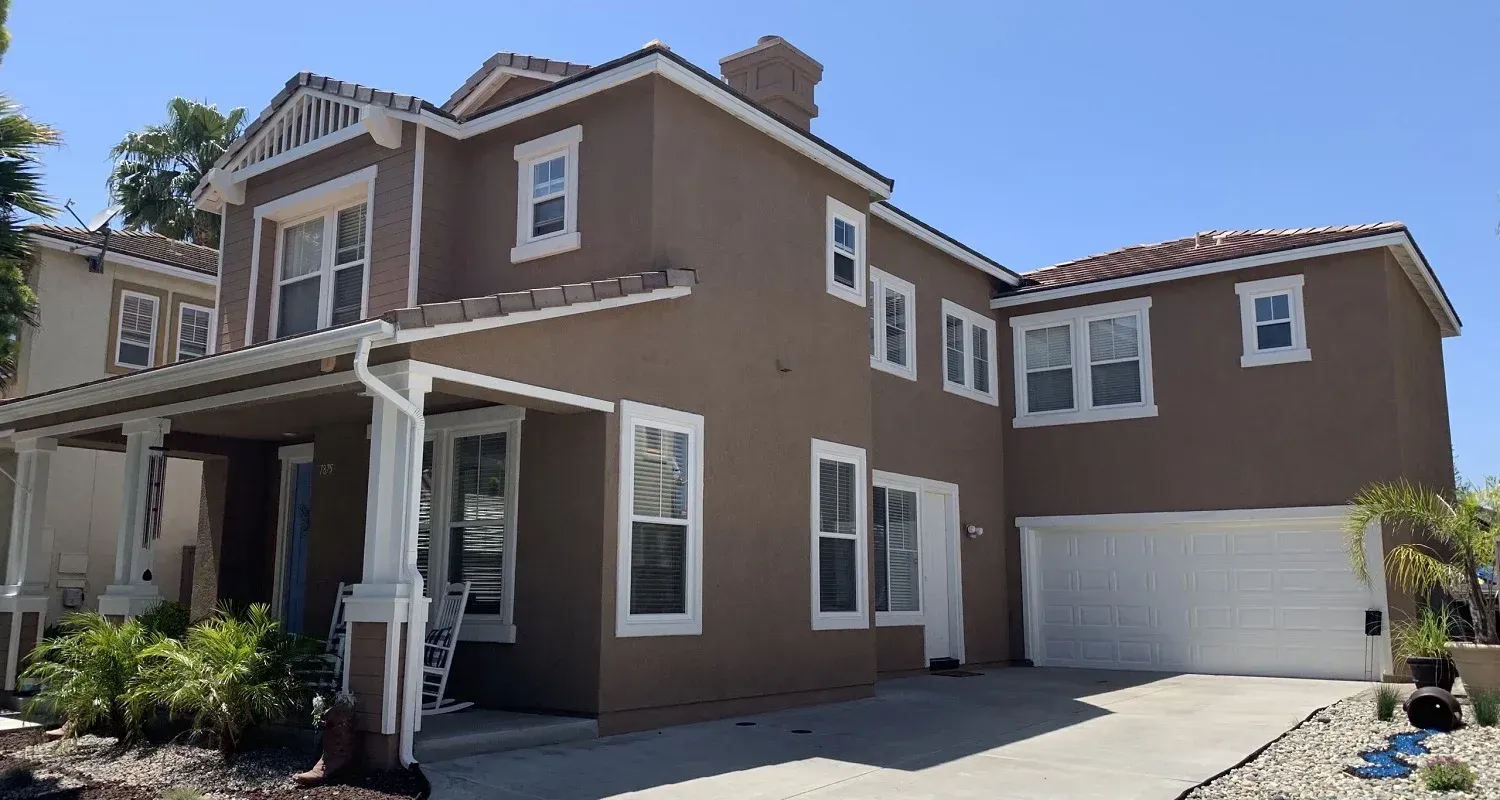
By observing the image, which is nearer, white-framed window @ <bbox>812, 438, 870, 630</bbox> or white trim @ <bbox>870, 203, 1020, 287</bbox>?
white-framed window @ <bbox>812, 438, 870, 630</bbox>

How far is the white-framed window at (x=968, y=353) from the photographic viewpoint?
1622 centimetres

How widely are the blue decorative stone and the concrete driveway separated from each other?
79cm

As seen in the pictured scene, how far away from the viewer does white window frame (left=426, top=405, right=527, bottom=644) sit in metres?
10.1

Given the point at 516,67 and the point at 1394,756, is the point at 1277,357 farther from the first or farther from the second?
the point at 516,67

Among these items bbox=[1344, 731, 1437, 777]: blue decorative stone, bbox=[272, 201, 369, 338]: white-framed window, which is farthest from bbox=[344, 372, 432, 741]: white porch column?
bbox=[1344, 731, 1437, 777]: blue decorative stone

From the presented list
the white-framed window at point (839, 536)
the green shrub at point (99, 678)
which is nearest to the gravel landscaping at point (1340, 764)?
the white-framed window at point (839, 536)

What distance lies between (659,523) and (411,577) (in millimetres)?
2592

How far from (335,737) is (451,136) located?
252 inches

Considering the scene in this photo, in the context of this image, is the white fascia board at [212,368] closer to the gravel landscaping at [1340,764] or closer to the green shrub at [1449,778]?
the gravel landscaping at [1340,764]

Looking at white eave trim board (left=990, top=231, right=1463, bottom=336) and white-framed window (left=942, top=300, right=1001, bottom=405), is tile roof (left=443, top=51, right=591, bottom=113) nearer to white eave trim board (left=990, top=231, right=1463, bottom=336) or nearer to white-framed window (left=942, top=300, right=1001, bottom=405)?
white-framed window (left=942, top=300, right=1001, bottom=405)

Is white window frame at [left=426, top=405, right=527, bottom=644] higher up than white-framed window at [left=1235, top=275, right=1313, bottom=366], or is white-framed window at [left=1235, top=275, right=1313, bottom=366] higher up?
white-framed window at [left=1235, top=275, right=1313, bottom=366]

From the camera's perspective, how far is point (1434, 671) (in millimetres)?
10953

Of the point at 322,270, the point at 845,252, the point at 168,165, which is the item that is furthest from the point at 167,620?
the point at 168,165

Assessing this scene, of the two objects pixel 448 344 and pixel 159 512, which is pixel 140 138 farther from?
pixel 448 344
